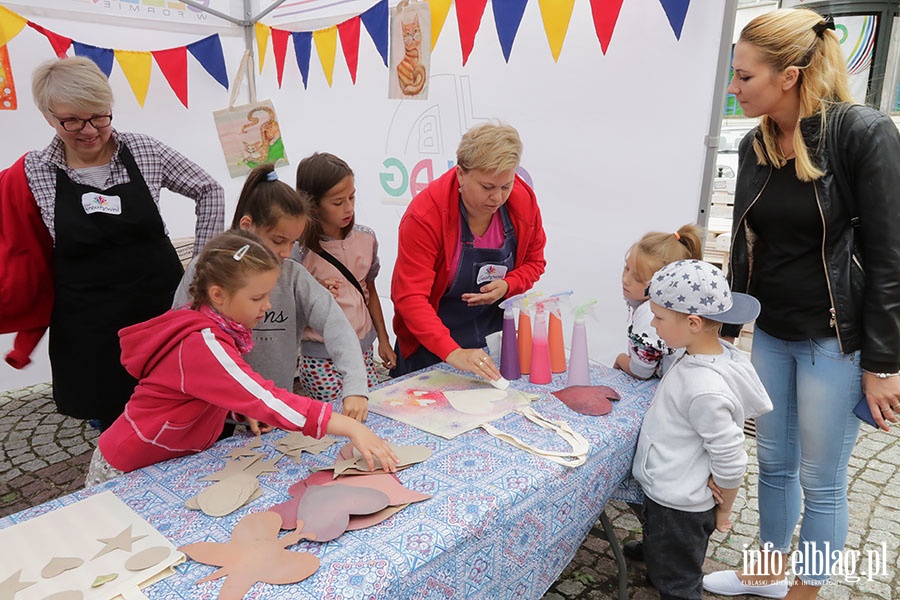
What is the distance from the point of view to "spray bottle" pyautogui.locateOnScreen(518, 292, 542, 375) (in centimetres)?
185

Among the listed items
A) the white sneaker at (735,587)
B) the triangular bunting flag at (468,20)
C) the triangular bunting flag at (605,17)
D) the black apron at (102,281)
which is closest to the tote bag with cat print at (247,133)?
the triangular bunting flag at (468,20)

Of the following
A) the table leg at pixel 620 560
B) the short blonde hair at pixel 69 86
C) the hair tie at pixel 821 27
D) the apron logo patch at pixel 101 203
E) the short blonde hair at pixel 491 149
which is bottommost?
the table leg at pixel 620 560

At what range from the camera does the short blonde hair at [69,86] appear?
5.40 feet

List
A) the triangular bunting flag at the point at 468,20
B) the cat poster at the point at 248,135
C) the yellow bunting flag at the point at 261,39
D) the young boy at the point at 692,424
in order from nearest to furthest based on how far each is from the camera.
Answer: the young boy at the point at 692,424, the triangular bunting flag at the point at 468,20, the cat poster at the point at 248,135, the yellow bunting flag at the point at 261,39

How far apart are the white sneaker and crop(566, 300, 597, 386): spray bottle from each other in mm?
845

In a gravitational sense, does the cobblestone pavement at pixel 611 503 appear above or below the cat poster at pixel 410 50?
below

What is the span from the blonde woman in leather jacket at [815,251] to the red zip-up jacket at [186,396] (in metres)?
1.23

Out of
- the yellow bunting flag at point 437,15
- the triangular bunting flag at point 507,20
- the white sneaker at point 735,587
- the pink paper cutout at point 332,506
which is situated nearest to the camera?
the pink paper cutout at point 332,506

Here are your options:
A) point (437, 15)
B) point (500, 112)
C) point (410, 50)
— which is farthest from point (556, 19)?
point (410, 50)

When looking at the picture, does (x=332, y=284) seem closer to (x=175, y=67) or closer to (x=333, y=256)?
(x=333, y=256)

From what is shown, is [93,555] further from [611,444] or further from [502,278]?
[502,278]

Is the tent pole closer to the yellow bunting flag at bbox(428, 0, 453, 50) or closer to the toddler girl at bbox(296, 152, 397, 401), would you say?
the yellow bunting flag at bbox(428, 0, 453, 50)

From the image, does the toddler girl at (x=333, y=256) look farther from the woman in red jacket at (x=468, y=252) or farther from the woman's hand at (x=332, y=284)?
the woman in red jacket at (x=468, y=252)

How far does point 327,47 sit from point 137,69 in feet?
3.87
